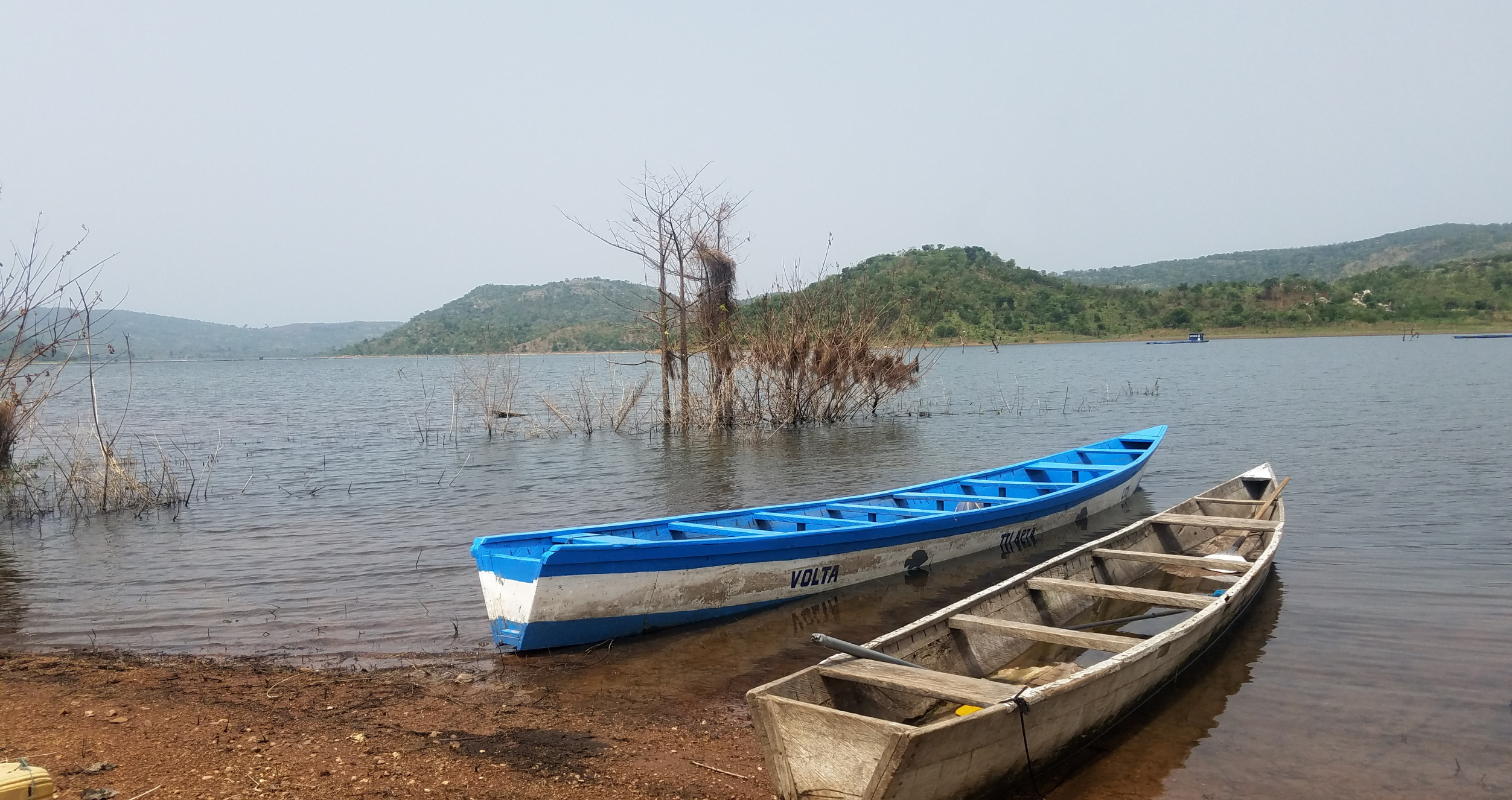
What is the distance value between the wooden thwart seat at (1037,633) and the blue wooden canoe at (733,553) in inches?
99.2

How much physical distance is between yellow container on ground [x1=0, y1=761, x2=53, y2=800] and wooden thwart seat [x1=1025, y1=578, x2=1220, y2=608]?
235 inches

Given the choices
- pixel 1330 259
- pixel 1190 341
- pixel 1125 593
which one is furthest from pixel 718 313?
pixel 1330 259

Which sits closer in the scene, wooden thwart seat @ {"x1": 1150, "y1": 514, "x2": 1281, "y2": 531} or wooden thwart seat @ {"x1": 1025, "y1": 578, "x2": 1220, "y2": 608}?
wooden thwart seat @ {"x1": 1025, "y1": 578, "x2": 1220, "y2": 608}

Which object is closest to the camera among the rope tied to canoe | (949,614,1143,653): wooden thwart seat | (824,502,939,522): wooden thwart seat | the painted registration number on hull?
the rope tied to canoe

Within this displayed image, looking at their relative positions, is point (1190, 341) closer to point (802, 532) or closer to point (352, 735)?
point (802, 532)

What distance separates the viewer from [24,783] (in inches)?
138

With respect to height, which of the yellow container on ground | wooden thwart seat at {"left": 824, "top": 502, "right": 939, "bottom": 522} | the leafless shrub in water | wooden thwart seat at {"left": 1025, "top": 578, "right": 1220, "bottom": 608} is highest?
the leafless shrub in water

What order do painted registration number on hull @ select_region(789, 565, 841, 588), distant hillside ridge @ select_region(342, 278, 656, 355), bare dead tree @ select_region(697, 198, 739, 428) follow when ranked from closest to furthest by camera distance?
1. painted registration number on hull @ select_region(789, 565, 841, 588)
2. bare dead tree @ select_region(697, 198, 739, 428)
3. distant hillside ridge @ select_region(342, 278, 656, 355)

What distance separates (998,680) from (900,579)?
→ 3346 mm

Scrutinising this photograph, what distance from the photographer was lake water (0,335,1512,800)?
225 inches

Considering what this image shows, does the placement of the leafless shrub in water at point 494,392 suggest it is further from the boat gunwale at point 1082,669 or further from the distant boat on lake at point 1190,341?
A: the distant boat on lake at point 1190,341

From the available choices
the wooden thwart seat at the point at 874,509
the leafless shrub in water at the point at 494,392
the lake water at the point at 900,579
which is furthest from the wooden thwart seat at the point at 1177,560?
the leafless shrub in water at the point at 494,392

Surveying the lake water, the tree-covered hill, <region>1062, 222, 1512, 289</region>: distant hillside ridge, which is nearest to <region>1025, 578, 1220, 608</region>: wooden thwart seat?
the lake water

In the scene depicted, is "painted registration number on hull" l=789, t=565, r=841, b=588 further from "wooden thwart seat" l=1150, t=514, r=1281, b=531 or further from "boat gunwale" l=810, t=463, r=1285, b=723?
"wooden thwart seat" l=1150, t=514, r=1281, b=531
